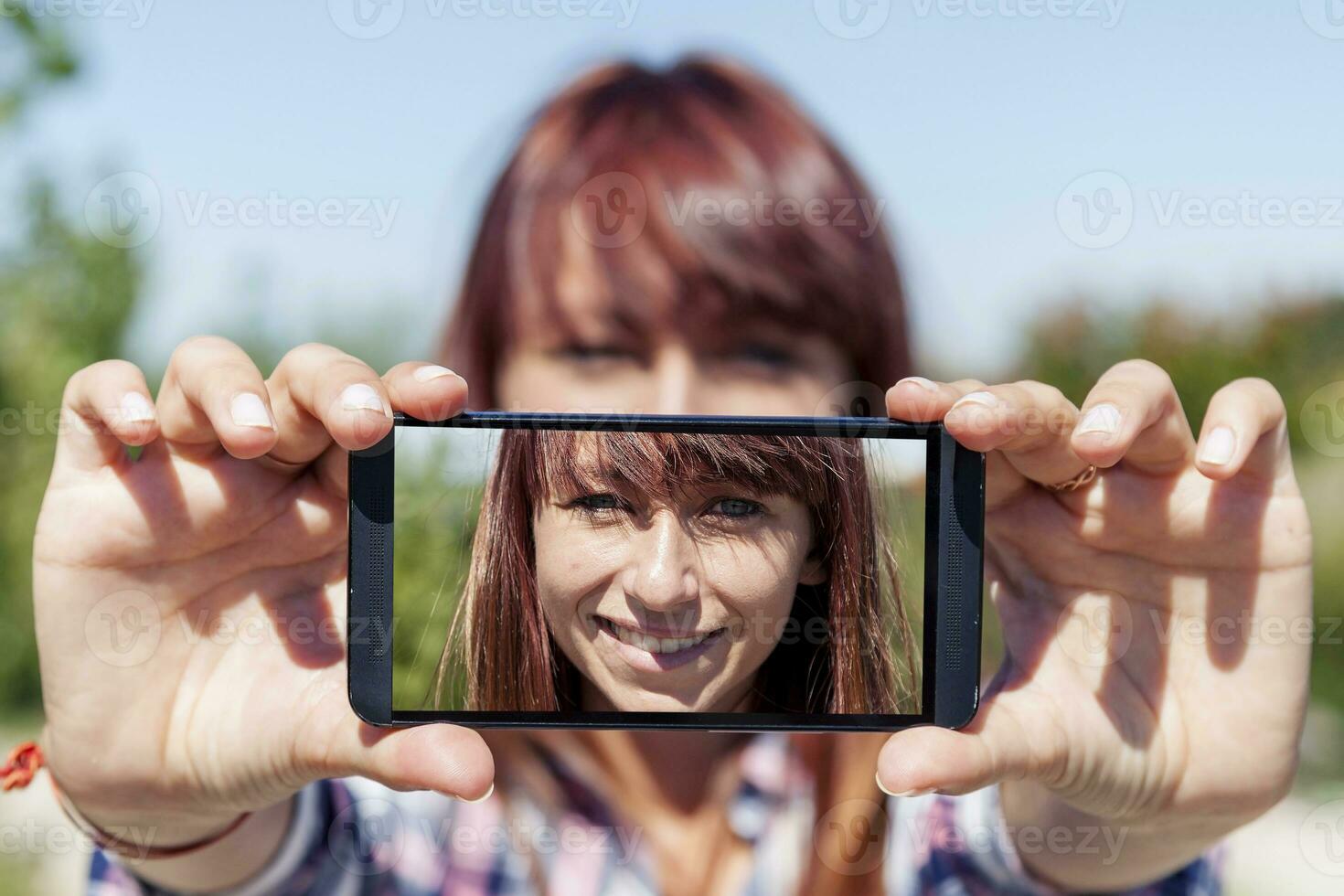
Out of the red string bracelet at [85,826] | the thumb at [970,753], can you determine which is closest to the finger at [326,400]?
the red string bracelet at [85,826]

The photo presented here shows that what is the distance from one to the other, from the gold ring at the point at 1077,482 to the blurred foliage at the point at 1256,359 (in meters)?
5.20

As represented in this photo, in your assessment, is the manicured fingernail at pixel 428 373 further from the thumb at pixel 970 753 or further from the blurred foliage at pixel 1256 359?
the blurred foliage at pixel 1256 359

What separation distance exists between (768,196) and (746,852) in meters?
1.39

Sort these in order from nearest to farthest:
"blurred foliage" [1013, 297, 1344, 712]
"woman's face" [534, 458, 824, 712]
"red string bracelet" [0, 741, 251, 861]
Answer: "woman's face" [534, 458, 824, 712], "red string bracelet" [0, 741, 251, 861], "blurred foliage" [1013, 297, 1344, 712]

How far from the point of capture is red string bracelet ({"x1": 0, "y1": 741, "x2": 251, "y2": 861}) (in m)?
1.32

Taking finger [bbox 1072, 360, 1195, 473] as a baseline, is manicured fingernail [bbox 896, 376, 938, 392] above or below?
above

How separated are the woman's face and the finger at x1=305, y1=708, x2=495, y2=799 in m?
0.16

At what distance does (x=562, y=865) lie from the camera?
192cm

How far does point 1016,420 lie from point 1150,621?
453mm

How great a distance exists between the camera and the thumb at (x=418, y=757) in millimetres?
1093

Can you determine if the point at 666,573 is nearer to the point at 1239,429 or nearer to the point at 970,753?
the point at 970,753

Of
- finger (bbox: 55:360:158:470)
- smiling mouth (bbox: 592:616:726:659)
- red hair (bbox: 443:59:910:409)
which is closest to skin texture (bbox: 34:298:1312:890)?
finger (bbox: 55:360:158:470)

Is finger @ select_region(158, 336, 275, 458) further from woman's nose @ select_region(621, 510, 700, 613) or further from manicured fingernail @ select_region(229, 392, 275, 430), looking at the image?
woman's nose @ select_region(621, 510, 700, 613)

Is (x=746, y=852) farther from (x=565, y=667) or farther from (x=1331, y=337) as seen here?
(x=1331, y=337)
